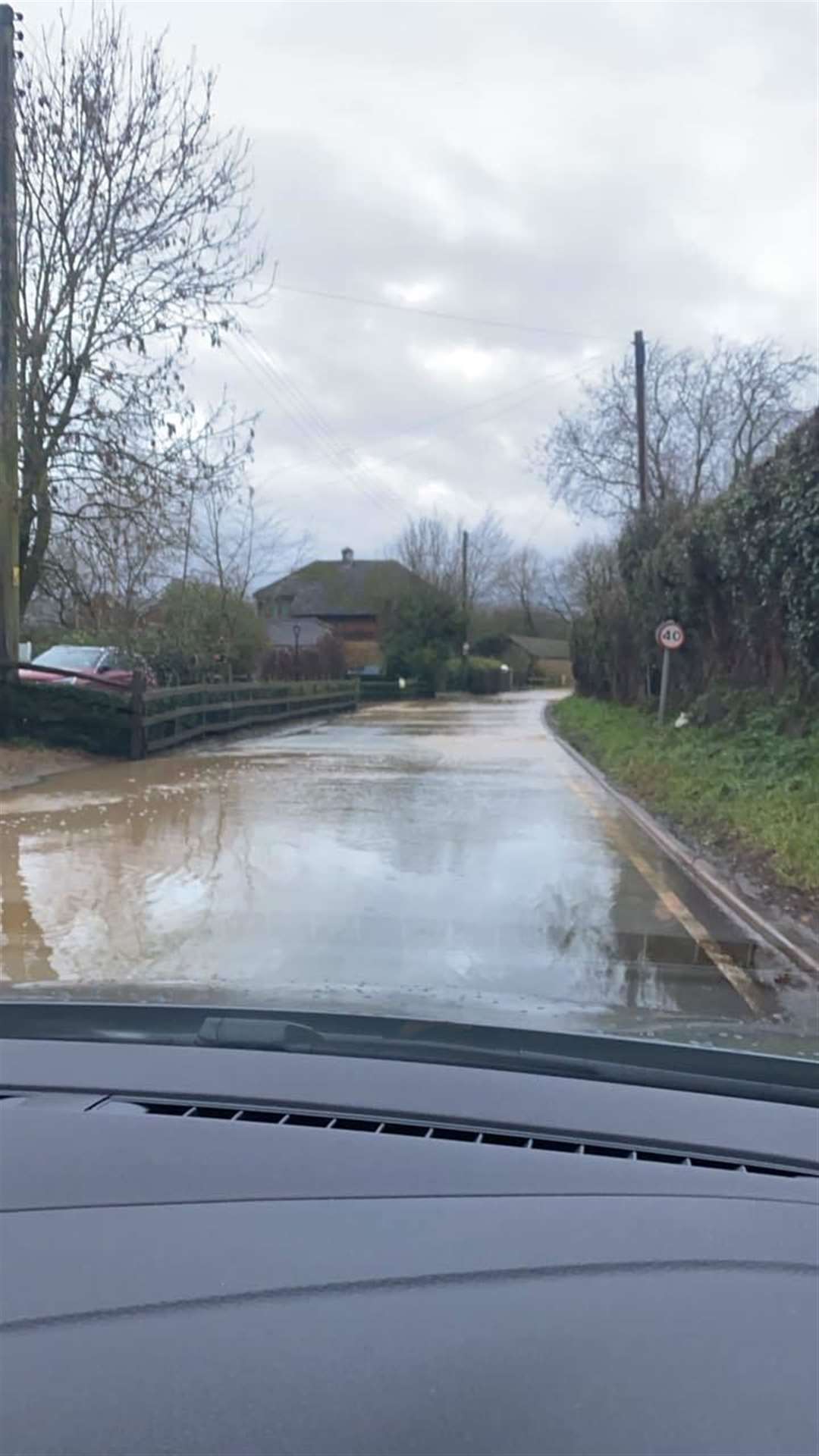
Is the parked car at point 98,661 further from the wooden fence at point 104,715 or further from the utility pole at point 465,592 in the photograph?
the utility pole at point 465,592

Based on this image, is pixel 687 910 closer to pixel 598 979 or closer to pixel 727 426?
pixel 598 979

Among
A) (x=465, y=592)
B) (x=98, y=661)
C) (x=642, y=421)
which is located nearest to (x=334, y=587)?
(x=465, y=592)

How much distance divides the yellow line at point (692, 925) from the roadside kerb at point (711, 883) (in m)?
0.34

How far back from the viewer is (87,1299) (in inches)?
90.1

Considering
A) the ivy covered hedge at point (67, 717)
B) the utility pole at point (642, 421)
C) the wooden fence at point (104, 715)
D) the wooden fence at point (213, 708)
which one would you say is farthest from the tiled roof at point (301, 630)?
the ivy covered hedge at point (67, 717)

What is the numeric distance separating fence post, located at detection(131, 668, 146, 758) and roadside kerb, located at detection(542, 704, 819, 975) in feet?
23.9

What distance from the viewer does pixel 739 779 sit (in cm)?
1487

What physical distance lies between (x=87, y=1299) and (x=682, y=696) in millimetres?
24833

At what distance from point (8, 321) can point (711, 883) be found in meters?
12.8

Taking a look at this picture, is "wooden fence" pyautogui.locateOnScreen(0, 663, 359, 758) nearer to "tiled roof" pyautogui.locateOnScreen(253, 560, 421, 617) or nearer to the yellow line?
the yellow line

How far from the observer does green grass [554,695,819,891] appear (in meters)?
10.8

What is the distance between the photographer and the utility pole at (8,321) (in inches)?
663

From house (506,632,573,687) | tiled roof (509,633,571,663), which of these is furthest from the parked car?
tiled roof (509,633,571,663)

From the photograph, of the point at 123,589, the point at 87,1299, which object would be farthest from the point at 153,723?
the point at 87,1299
